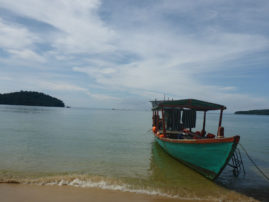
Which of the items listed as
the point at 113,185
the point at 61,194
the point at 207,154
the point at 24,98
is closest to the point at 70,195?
the point at 61,194

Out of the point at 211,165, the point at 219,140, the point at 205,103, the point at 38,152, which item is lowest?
the point at 38,152

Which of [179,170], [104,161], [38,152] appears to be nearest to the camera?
[179,170]

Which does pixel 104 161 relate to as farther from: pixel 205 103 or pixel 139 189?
pixel 205 103

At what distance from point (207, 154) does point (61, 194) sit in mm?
5338

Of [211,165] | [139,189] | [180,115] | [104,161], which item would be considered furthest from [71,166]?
[180,115]

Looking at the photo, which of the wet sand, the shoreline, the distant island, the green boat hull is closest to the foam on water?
the shoreline

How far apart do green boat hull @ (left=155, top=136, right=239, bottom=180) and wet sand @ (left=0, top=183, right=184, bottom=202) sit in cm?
230

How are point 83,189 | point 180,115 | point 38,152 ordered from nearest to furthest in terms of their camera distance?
point 83,189 → point 38,152 → point 180,115

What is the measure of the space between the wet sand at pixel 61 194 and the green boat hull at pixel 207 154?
2.30m

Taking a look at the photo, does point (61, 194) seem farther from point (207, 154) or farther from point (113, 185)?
point (207, 154)

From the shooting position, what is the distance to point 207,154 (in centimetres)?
790

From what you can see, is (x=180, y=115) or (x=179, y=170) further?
(x=180, y=115)

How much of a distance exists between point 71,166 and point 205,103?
7790mm

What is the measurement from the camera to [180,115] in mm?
15430
